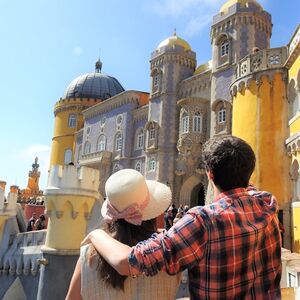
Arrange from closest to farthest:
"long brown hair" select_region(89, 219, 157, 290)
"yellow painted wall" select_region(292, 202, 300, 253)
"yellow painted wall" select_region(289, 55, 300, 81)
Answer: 1. "long brown hair" select_region(89, 219, 157, 290)
2. "yellow painted wall" select_region(292, 202, 300, 253)
3. "yellow painted wall" select_region(289, 55, 300, 81)

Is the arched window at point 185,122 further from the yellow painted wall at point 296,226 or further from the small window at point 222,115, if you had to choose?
the yellow painted wall at point 296,226

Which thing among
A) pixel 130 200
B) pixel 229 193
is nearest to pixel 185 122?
pixel 130 200

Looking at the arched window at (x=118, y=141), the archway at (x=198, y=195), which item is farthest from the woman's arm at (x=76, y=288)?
the arched window at (x=118, y=141)

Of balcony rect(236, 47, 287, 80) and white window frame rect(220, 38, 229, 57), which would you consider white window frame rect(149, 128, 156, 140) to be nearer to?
white window frame rect(220, 38, 229, 57)

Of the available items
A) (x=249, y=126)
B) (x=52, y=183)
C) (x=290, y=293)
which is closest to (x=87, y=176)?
(x=52, y=183)

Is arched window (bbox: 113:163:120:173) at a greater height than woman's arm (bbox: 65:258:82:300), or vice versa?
arched window (bbox: 113:163:120:173)

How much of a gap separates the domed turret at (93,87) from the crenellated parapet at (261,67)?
28893 mm

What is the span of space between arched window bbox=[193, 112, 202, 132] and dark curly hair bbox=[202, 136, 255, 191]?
2062cm

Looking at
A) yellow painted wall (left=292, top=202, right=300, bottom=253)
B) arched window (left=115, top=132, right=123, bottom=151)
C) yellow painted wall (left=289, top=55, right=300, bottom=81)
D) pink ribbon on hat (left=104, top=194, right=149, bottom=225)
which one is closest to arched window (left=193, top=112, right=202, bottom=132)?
arched window (left=115, top=132, right=123, bottom=151)

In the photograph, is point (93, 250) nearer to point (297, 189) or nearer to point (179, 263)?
point (179, 263)

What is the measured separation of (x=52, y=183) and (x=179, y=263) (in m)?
8.37

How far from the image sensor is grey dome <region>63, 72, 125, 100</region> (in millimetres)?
40562

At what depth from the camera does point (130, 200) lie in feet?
6.81

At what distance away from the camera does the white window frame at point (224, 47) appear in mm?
21045
